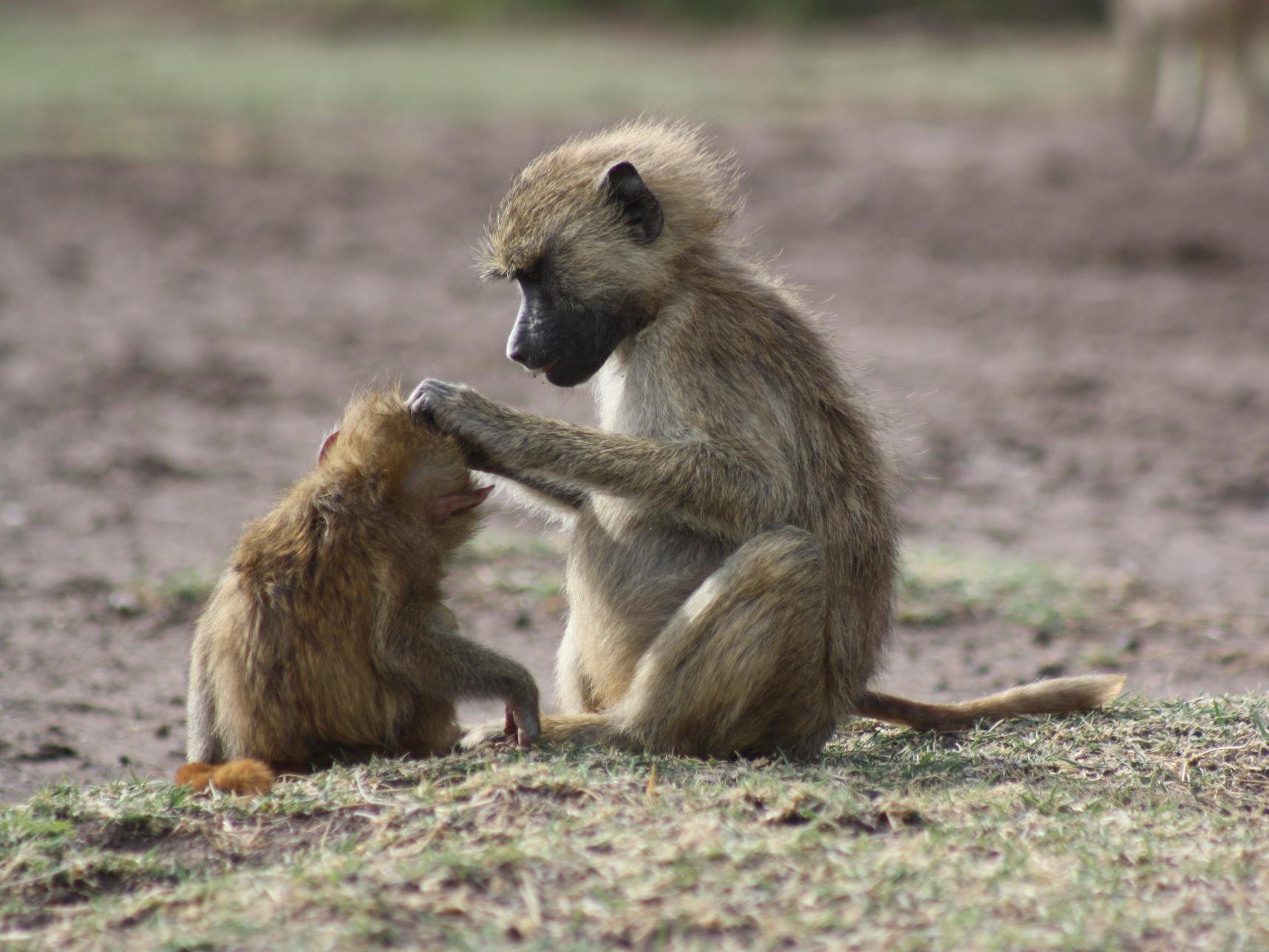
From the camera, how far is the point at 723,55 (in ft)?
75.9

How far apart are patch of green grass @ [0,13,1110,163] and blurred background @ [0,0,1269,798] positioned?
107mm

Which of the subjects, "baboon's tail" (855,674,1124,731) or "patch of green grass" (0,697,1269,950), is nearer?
"patch of green grass" (0,697,1269,950)

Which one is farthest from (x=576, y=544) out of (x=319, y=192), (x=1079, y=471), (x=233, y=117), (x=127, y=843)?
(x=233, y=117)

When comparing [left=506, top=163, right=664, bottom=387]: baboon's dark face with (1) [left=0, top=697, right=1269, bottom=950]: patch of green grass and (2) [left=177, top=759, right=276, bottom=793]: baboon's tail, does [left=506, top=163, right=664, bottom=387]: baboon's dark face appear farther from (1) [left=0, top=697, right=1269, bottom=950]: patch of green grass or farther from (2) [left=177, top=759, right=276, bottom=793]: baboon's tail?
(2) [left=177, top=759, right=276, bottom=793]: baboon's tail

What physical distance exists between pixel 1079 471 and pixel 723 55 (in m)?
15.1

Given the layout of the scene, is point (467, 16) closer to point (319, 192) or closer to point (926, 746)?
point (319, 192)

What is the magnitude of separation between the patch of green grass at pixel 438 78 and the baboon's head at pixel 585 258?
9.33m

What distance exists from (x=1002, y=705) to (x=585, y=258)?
202 cm

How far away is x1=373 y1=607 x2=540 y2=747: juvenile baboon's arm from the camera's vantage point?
4.44 m

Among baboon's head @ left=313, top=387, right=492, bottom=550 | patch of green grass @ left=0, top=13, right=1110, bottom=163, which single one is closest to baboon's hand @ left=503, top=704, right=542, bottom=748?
baboon's head @ left=313, top=387, right=492, bottom=550

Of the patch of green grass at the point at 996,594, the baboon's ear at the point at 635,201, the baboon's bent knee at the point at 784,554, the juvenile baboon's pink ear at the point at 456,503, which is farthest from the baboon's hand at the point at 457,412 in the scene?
the patch of green grass at the point at 996,594

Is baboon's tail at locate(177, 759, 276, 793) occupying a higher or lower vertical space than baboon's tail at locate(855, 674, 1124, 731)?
higher

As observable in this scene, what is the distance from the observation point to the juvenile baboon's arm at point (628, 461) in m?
4.68

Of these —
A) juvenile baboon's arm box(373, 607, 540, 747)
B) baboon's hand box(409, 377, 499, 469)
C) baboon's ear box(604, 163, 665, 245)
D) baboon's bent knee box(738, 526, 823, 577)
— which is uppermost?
baboon's ear box(604, 163, 665, 245)
